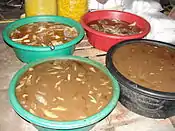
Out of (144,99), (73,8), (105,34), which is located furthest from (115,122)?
(73,8)

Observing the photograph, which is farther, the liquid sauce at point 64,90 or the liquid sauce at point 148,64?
the liquid sauce at point 148,64

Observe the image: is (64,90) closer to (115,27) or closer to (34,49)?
(34,49)

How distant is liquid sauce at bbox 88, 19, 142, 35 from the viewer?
212cm

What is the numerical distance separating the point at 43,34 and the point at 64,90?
0.67m

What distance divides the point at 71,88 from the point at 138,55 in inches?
21.9

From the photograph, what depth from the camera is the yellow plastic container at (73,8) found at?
92.1 inches

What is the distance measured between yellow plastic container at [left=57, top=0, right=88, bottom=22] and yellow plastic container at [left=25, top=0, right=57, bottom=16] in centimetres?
7

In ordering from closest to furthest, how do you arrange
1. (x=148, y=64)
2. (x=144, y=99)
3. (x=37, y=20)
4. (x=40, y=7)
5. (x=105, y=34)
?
1. (x=144, y=99)
2. (x=148, y=64)
3. (x=105, y=34)
4. (x=37, y=20)
5. (x=40, y=7)

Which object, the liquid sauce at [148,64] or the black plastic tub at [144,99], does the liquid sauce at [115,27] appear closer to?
the liquid sauce at [148,64]

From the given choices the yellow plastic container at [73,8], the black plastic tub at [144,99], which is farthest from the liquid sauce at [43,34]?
the black plastic tub at [144,99]

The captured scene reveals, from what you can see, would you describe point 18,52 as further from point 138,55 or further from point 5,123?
point 138,55

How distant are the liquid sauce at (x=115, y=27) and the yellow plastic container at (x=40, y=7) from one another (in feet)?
1.30

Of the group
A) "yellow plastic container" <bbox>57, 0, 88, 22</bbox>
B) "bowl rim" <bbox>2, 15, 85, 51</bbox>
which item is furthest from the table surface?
"yellow plastic container" <bbox>57, 0, 88, 22</bbox>

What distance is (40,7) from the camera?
7.55 feet
